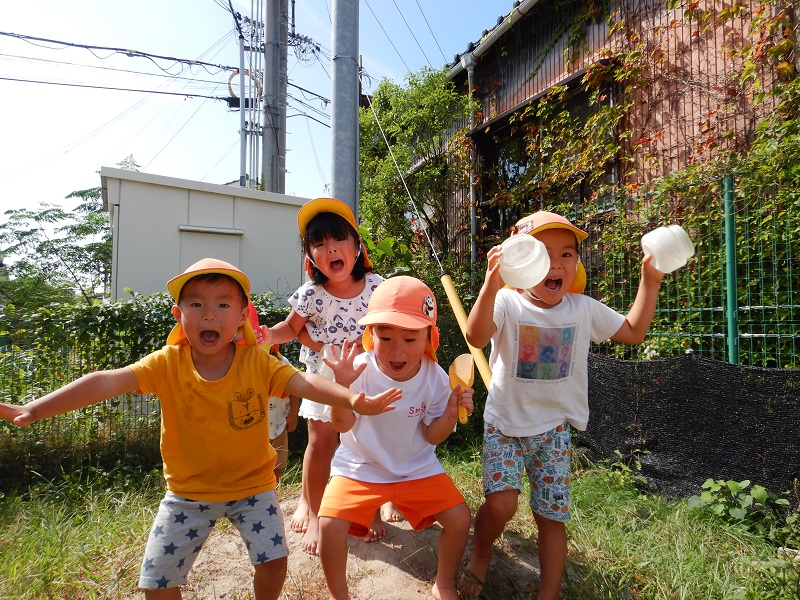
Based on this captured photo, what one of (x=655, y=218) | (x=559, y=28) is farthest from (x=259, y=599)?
(x=559, y=28)

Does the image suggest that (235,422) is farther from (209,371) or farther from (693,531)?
(693,531)

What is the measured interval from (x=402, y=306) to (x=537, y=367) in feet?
2.18

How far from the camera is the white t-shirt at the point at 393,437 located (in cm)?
227

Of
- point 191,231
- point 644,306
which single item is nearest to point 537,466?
point 644,306

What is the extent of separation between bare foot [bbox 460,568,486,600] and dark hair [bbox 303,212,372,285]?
156 centimetres

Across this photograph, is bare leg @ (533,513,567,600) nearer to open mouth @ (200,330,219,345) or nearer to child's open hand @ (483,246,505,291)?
child's open hand @ (483,246,505,291)

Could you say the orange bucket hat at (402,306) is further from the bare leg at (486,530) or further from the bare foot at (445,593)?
the bare foot at (445,593)

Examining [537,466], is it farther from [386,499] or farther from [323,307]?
[323,307]

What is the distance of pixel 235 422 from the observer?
206 centimetres

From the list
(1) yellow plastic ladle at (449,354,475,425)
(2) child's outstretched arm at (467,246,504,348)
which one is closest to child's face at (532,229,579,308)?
(2) child's outstretched arm at (467,246,504,348)

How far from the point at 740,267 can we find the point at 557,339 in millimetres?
2280

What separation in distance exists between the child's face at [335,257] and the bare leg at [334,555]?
1.23 meters

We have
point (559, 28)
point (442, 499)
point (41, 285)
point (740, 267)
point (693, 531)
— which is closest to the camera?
point (442, 499)


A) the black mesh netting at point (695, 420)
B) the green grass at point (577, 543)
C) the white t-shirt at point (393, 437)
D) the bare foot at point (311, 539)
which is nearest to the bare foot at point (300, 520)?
the bare foot at point (311, 539)
